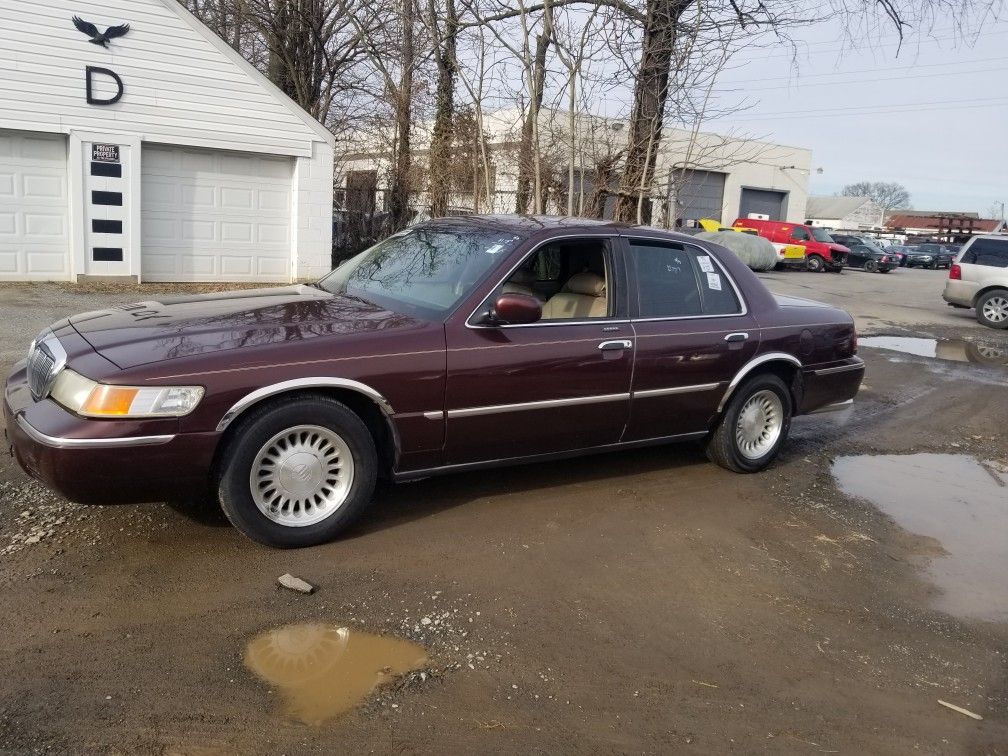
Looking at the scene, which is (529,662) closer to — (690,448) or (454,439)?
(454,439)

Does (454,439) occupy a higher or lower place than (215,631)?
higher

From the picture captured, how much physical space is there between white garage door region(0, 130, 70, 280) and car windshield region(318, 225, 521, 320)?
31.9ft

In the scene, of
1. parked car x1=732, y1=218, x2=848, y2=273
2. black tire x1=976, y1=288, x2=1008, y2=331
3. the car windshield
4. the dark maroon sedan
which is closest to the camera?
the dark maroon sedan

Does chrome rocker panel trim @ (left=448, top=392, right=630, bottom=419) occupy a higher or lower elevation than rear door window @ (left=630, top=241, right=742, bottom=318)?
lower

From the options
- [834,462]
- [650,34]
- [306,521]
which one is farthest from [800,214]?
[306,521]

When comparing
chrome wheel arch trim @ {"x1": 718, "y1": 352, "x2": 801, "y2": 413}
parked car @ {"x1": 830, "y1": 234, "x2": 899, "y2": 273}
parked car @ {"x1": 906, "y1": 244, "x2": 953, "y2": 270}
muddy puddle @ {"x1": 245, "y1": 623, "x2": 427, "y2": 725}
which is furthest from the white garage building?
parked car @ {"x1": 906, "y1": 244, "x2": 953, "y2": 270}

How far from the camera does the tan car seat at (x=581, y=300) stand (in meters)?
5.26

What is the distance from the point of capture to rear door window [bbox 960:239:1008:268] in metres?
16.3

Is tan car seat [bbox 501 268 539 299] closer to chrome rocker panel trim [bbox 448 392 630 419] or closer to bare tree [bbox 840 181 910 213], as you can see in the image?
chrome rocker panel trim [bbox 448 392 630 419]

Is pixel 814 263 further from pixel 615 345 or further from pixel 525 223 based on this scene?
pixel 615 345

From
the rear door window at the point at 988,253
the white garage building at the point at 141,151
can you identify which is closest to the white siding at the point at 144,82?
the white garage building at the point at 141,151

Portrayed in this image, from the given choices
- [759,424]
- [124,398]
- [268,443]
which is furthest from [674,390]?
[124,398]

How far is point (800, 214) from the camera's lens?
5088 centimetres

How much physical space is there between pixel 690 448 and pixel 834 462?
1117 mm
